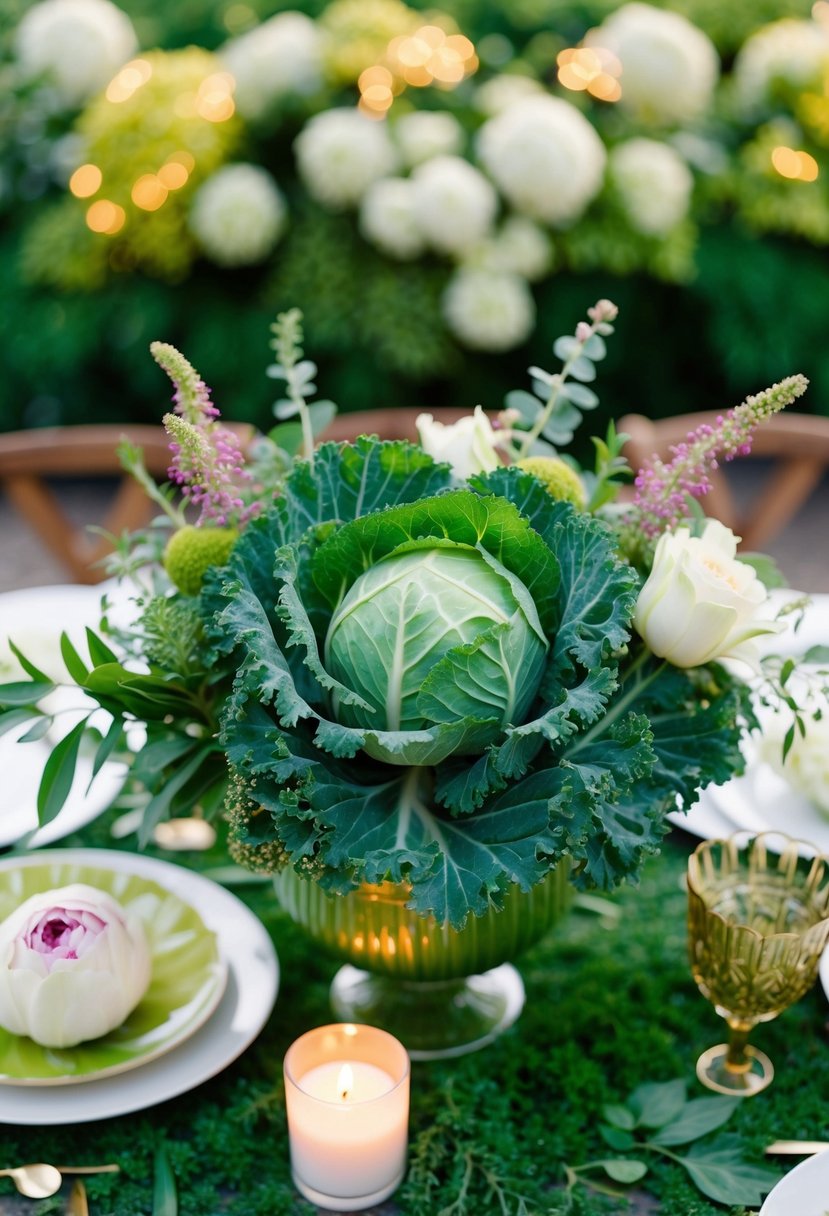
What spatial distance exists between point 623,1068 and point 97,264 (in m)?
2.66

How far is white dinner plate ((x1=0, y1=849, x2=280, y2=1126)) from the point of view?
0.89 metres

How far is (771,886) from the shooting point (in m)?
1.00

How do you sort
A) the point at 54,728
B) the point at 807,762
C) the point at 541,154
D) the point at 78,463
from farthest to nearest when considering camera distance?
1. the point at 541,154
2. the point at 78,463
3. the point at 54,728
4. the point at 807,762

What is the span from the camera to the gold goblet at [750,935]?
2.94 ft

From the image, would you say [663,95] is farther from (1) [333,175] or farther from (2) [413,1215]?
(2) [413,1215]

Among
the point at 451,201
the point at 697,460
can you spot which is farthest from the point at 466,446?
the point at 451,201

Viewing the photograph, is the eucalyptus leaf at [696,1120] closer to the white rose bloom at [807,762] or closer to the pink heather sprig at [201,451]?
the white rose bloom at [807,762]

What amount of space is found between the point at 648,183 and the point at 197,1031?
243 cm

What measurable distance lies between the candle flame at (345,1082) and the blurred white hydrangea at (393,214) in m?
2.27

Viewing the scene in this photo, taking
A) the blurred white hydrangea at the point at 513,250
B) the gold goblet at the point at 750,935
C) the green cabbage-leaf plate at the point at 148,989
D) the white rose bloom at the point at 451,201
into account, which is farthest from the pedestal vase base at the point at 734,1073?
the blurred white hydrangea at the point at 513,250

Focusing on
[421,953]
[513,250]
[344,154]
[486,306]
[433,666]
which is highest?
[433,666]

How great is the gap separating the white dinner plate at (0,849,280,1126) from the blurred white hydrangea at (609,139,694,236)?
2258 mm

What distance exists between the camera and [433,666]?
789 millimetres

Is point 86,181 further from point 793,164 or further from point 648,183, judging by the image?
point 793,164
